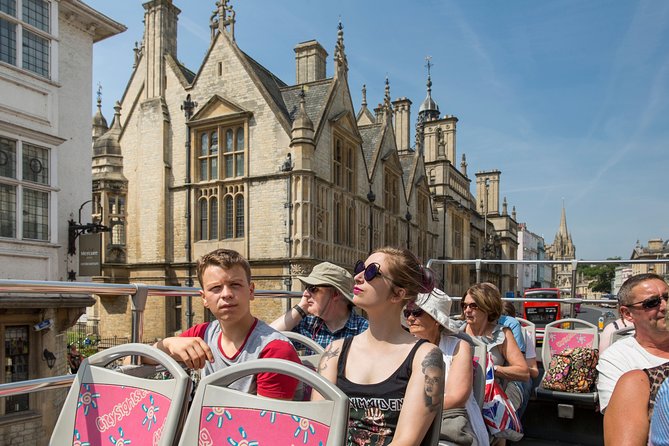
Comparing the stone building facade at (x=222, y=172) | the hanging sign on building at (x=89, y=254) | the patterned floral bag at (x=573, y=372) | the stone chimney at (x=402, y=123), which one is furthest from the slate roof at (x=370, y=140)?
the patterned floral bag at (x=573, y=372)

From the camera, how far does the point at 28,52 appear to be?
1198cm

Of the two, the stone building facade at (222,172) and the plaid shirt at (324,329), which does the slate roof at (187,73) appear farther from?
the plaid shirt at (324,329)

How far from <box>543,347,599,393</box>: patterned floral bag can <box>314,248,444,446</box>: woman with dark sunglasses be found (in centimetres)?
266

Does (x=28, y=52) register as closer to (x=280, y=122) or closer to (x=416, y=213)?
(x=280, y=122)

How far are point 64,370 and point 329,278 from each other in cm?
1218

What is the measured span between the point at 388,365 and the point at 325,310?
1.77 metres

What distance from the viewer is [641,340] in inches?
123

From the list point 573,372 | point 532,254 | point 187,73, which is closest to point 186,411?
point 573,372

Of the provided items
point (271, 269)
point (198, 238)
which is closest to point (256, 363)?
point (271, 269)

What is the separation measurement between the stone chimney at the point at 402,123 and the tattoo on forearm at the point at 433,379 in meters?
30.3

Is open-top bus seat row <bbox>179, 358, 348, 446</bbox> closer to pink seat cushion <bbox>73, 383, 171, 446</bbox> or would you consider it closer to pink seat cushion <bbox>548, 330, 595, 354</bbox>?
pink seat cushion <bbox>73, 383, 171, 446</bbox>

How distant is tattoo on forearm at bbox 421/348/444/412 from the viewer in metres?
2.16

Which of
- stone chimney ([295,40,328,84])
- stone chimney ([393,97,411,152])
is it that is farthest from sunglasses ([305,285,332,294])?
stone chimney ([393,97,411,152])

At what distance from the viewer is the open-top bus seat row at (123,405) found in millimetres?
1977
